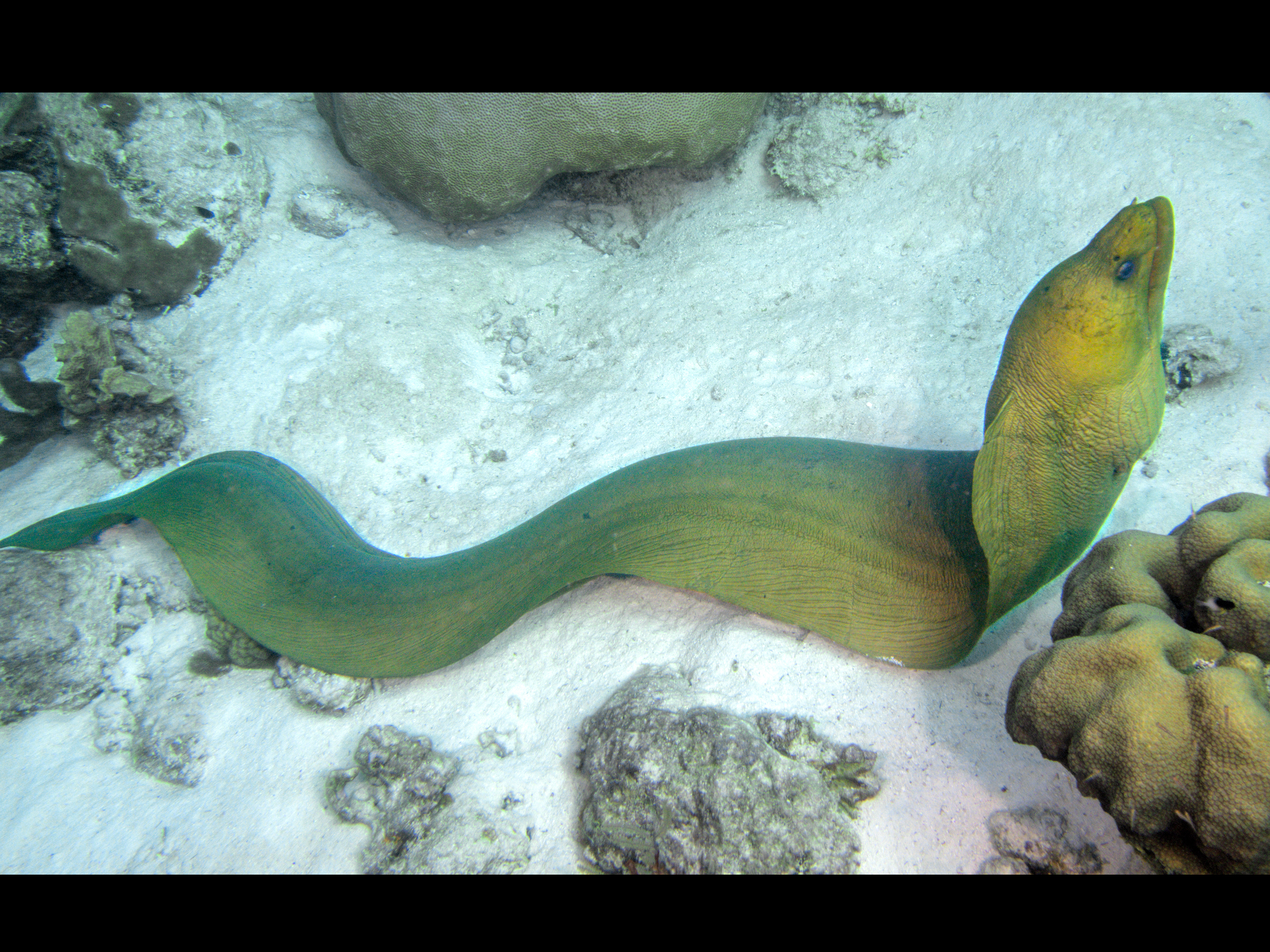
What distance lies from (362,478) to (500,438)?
2.87ft

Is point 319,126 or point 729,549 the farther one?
point 319,126

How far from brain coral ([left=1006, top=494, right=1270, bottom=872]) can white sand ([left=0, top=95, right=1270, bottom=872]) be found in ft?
1.33

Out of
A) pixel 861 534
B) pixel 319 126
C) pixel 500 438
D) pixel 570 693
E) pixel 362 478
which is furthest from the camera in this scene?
pixel 319 126

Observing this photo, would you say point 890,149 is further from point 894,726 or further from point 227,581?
point 227,581

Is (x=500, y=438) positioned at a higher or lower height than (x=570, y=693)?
higher

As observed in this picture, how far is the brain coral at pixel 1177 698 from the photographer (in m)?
1.28

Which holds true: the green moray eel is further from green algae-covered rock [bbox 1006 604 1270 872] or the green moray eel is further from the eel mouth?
green algae-covered rock [bbox 1006 604 1270 872]

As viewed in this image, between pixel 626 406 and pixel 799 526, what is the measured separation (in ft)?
4.97

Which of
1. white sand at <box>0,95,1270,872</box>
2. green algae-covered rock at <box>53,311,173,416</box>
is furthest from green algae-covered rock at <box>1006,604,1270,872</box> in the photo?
green algae-covered rock at <box>53,311,173,416</box>

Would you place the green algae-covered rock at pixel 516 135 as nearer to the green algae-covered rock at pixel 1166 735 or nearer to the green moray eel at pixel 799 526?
the green moray eel at pixel 799 526

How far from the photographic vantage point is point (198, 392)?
3643mm

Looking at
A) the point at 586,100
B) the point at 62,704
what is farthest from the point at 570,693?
the point at 586,100

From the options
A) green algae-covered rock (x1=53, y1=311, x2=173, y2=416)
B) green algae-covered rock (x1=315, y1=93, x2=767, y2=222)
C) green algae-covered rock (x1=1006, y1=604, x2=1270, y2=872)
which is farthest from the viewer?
green algae-covered rock (x1=315, y1=93, x2=767, y2=222)

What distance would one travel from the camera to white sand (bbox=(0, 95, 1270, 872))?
2.18 meters
